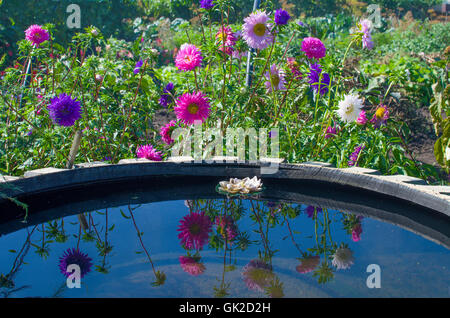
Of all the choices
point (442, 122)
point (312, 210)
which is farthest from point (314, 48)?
point (312, 210)

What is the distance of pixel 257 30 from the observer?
249 centimetres

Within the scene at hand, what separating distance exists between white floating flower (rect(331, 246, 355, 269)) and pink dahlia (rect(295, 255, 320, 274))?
2.1 inches

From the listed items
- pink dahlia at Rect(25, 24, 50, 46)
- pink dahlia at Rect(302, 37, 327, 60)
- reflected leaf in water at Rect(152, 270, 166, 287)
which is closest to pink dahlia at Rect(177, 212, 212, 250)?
reflected leaf in water at Rect(152, 270, 166, 287)

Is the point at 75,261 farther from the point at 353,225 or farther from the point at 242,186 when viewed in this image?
Answer: the point at 353,225

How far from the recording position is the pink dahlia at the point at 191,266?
1.39m

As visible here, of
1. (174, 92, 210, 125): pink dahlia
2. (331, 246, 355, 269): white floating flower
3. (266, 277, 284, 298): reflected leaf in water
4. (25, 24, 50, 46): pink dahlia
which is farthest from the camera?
(25, 24, 50, 46): pink dahlia

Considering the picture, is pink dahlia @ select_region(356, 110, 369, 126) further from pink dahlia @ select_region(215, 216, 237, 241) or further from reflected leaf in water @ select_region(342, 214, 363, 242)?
pink dahlia @ select_region(215, 216, 237, 241)

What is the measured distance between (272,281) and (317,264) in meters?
0.20

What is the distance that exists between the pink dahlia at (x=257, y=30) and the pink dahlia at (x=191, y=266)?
138 centimetres

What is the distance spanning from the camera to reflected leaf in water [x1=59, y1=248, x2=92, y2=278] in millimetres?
1398

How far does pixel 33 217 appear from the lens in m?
1.85

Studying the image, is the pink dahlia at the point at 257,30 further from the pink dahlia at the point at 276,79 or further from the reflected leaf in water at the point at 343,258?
the reflected leaf in water at the point at 343,258

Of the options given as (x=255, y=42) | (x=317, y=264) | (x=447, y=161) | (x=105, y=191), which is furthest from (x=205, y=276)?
(x=255, y=42)

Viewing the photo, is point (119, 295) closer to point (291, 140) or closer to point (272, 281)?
point (272, 281)
